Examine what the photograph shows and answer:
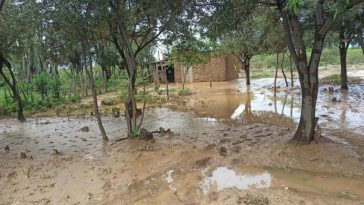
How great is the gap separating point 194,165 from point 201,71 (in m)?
29.6

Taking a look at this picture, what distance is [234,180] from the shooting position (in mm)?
6859

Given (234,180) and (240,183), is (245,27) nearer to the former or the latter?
(234,180)

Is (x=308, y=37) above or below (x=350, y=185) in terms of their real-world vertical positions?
above

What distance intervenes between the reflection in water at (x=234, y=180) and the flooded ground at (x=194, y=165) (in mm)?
17

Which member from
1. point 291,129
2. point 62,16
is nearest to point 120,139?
point 62,16

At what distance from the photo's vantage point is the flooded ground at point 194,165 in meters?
6.23

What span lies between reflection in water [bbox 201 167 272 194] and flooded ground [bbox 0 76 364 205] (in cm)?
2

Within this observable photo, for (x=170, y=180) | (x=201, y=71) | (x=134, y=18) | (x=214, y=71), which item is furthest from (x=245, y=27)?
(x=201, y=71)

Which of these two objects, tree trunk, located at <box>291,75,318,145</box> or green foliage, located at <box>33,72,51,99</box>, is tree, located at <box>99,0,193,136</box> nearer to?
tree trunk, located at <box>291,75,318,145</box>

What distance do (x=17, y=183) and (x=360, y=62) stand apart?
49821 millimetres

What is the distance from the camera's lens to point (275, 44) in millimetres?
20516

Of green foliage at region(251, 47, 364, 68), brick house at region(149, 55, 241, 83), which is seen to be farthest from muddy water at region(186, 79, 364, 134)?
green foliage at region(251, 47, 364, 68)

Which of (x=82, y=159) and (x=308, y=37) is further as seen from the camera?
(x=308, y=37)

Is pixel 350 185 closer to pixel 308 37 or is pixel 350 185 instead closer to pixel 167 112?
pixel 167 112
